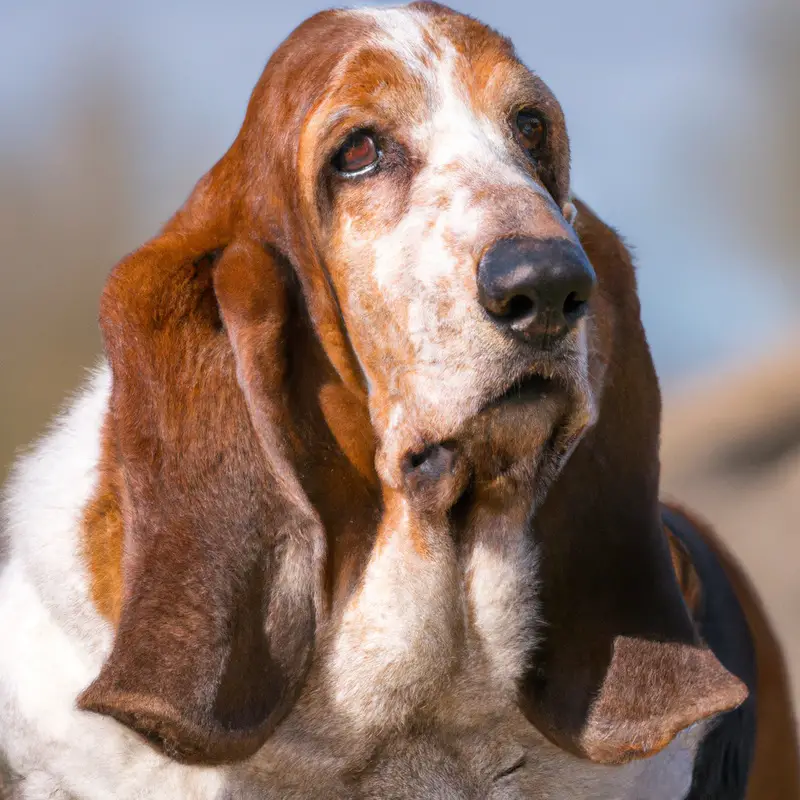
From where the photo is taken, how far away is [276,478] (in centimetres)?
241

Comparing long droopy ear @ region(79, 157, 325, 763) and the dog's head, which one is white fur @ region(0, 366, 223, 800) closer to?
the dog's head

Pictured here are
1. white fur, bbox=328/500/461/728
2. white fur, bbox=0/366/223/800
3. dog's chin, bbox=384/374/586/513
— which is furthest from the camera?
white fur, bbox=0/366/223/800

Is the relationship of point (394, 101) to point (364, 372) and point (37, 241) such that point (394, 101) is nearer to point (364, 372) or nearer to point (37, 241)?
point (364, 372)

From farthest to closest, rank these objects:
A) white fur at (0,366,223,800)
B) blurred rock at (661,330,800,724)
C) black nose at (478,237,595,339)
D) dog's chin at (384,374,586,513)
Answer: blurred rock at (661,330,800,724), white fur at (0,366,223,800), dog's chin at (384,374,586,513), black nose at (478,237,595,339)

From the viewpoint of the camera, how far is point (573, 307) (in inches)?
85.6

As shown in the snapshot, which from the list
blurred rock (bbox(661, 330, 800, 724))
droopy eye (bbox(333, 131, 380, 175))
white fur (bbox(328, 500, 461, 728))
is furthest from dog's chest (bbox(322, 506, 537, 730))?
blurred rock (bbox(661, 330, 800, 724))

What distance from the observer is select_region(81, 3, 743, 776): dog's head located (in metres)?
2.25

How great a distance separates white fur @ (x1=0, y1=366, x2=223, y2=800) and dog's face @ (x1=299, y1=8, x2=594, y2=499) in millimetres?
713

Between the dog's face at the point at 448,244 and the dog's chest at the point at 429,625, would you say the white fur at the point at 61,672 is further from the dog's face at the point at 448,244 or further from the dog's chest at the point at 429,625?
the dog's face at the point at 448,244

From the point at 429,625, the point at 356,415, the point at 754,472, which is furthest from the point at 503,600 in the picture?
the point at 754,472

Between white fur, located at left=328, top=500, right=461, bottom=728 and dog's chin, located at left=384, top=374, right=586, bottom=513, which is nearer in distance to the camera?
dog's chin, located at left=384, top=374, right=586, bottom=513

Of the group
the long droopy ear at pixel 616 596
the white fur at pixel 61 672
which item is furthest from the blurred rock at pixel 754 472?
the white fur at pixel 61 672

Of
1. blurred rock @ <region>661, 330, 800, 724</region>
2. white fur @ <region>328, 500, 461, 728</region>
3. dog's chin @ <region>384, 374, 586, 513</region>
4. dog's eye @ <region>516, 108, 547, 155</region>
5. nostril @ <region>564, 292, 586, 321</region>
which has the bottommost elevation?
blurred rock @ <region>661, 330, 800, 724</region>

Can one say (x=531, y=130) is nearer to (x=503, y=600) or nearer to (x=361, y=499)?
(x=361, y=499)
